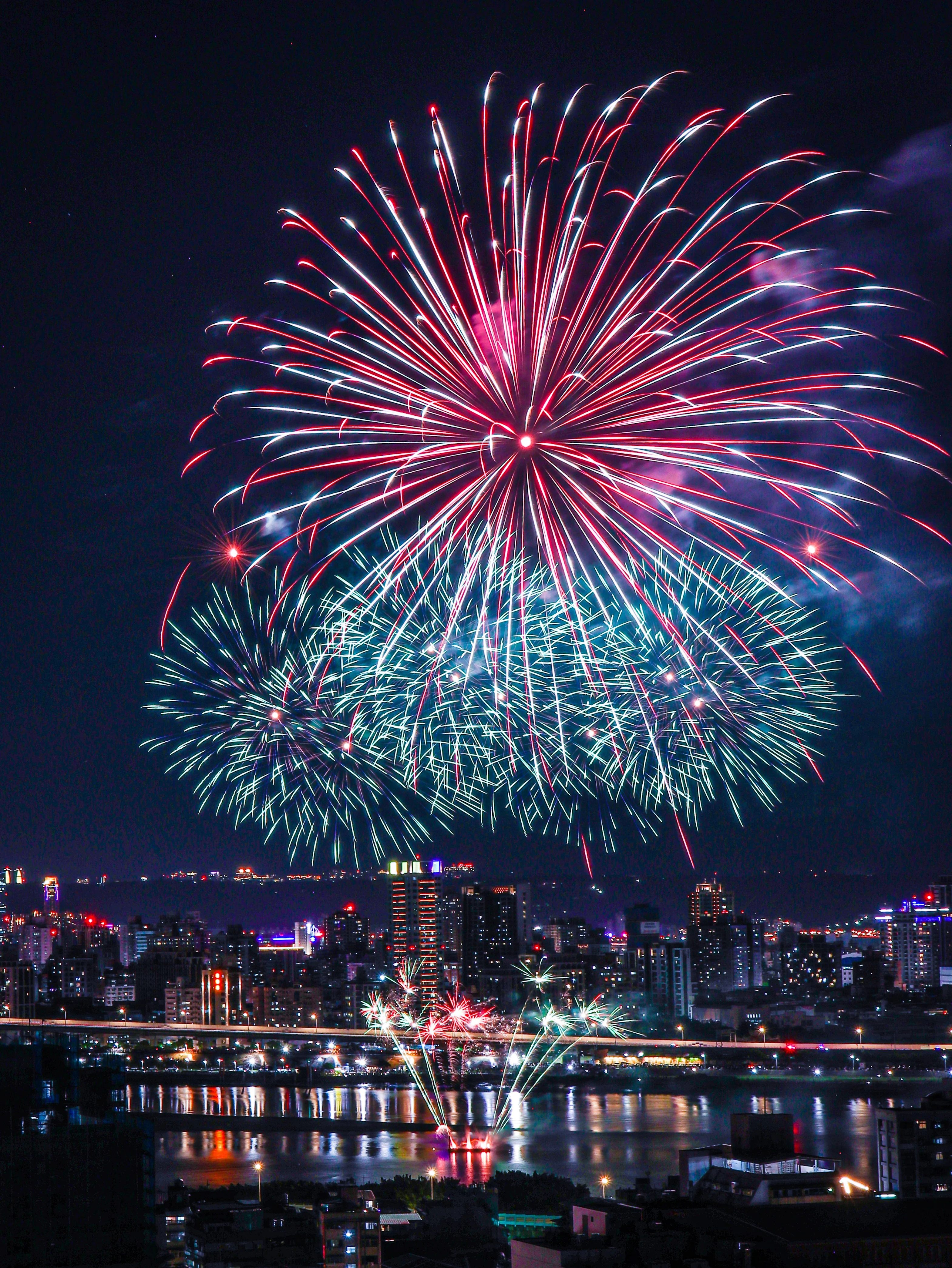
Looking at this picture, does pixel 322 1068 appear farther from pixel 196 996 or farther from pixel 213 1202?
pixel 213 1202

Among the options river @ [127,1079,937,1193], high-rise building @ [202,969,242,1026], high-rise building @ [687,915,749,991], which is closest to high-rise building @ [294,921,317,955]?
high-rise building @ [202,969,242,1026]

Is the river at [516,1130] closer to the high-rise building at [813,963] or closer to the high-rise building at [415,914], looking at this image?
the high-rise building at [415,914]

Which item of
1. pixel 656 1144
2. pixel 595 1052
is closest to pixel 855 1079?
pixel 595 1052

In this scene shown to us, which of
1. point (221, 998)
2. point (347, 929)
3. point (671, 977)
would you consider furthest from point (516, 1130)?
point (347, 929)

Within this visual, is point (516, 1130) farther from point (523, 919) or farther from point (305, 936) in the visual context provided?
point (305, 936)

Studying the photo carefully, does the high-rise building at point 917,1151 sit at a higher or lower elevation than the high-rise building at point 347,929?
higher

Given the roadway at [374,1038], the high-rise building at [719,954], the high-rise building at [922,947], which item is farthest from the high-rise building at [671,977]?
the high-rise building at [922,947]
